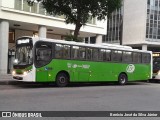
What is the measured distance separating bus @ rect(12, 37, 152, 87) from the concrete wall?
43587mm

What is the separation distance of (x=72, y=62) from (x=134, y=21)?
5267cm

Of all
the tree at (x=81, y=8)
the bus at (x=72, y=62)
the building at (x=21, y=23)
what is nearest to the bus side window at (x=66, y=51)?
the bus at (x=72, y=62)

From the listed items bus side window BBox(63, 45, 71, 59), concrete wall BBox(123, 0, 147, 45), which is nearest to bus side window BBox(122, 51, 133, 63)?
bus side window BBox(63, 45, 71, 59)

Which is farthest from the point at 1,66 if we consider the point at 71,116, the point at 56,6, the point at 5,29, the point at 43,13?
the point at 71,116

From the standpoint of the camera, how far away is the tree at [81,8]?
83.5ft

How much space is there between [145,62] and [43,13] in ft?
43.1

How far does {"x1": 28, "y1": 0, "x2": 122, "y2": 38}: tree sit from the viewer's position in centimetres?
2544

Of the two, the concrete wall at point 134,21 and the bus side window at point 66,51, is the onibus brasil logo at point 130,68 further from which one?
the concrete wall at point 134,21

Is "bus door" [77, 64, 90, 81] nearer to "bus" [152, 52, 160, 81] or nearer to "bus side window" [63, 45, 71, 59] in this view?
"bus side window" [63, 45, 71, 59]

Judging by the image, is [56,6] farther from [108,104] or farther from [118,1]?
[108,104]

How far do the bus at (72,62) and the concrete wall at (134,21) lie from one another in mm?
43587

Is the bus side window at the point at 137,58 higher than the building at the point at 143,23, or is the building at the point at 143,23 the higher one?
the building at the point at 143,23

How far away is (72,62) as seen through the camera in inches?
850

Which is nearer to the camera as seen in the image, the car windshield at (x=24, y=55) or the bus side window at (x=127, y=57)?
the car windshield at (x=24, y=55)
